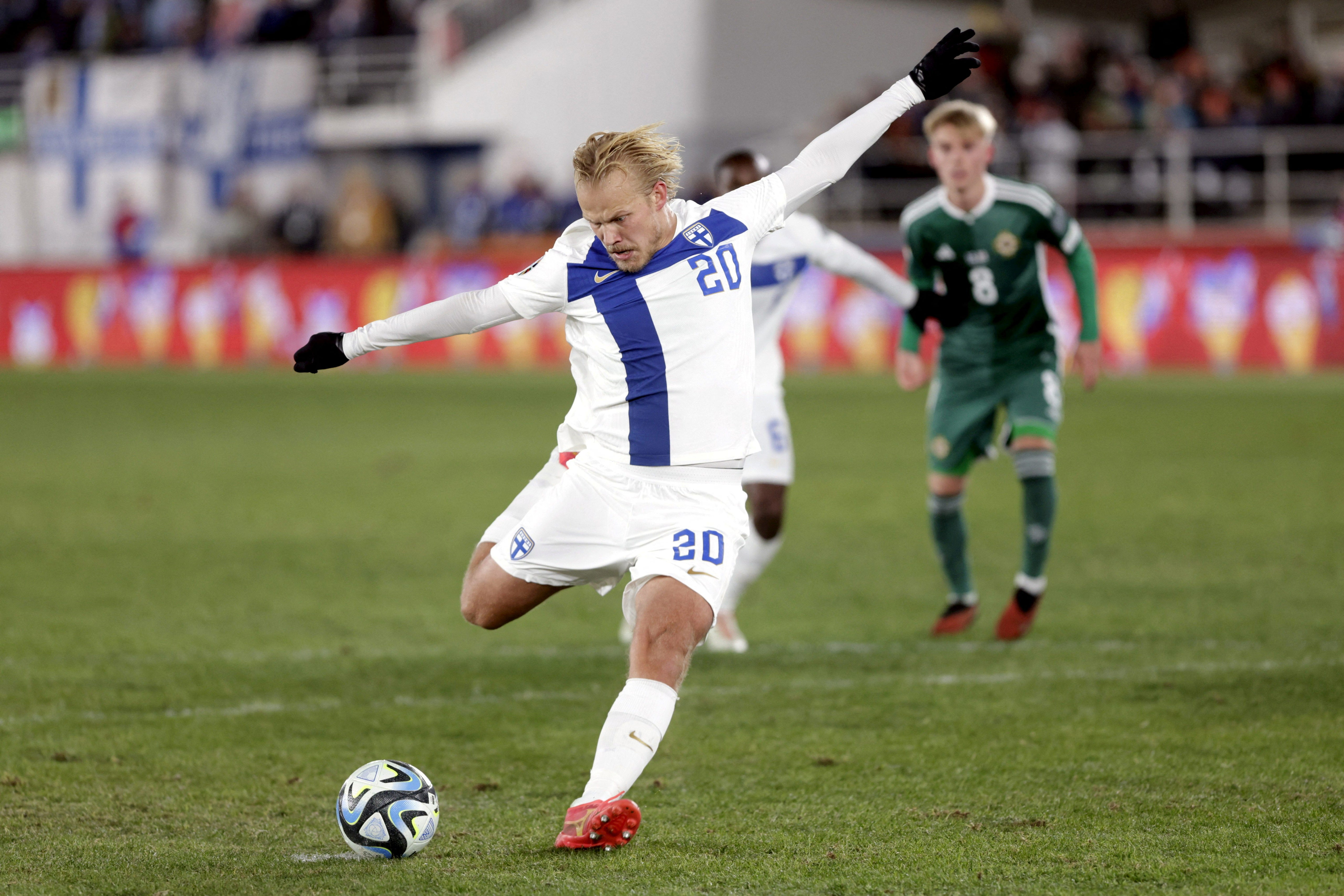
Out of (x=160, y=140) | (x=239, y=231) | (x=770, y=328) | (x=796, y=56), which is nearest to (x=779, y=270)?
(x=770, y=328)

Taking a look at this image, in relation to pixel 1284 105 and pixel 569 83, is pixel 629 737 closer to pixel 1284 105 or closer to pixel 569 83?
pixel 1284 105

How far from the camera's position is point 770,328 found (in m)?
7.36

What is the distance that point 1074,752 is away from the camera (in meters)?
5.20

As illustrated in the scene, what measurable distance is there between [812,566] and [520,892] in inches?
215

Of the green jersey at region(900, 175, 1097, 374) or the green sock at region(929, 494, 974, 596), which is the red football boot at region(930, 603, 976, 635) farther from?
the green jersey at region(900, 175, 1097, 374)

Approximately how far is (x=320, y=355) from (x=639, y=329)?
2.94ft

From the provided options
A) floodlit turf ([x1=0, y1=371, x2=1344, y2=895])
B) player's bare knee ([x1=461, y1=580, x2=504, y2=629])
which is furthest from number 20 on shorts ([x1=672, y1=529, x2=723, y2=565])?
floodlit turf ([x1=0, y1=371, x2=1344, y2=895])

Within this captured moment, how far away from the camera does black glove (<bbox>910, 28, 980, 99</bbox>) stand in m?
4.73

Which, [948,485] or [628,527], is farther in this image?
[948,485]

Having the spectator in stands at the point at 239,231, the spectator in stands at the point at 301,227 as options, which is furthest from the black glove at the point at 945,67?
the spectator in stands at the point at 239,231

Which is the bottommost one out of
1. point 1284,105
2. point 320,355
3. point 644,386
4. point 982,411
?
point 982,411

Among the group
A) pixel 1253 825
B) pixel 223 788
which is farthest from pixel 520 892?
pixel 1253 825

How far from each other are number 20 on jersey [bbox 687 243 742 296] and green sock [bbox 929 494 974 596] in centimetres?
312

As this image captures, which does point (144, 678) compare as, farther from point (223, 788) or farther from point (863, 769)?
point (863, 769)
